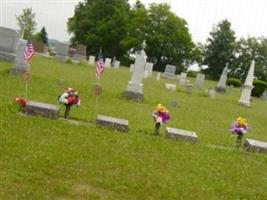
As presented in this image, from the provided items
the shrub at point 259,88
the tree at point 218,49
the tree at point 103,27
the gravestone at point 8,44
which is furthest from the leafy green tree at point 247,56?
the gravestone at point 8,44

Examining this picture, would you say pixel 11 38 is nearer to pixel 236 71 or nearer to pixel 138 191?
pixel 138 191

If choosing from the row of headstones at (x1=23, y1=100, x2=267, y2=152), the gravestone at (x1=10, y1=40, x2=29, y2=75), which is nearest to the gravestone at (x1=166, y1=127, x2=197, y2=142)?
the row of headstones at (x1=23, y1=100, x2=267, y2=152)

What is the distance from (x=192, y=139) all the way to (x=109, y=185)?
494 centimetres

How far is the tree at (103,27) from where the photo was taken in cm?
6950

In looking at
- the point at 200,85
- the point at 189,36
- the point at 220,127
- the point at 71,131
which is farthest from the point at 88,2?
the point at 71,131

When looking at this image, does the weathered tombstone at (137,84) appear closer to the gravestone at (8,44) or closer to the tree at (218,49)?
the gravestone at (8,44)

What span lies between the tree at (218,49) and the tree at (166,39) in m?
2.61

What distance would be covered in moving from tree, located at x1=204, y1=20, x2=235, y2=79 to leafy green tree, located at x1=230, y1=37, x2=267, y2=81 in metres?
1.10

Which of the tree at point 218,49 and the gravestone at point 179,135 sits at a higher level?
the tree at point 218,49

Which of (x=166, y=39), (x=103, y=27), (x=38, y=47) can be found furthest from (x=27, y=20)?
(x=38, y=47)

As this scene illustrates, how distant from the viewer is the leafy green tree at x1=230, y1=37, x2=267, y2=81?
68.4 metres

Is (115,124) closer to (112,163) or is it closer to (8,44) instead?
(112,163)

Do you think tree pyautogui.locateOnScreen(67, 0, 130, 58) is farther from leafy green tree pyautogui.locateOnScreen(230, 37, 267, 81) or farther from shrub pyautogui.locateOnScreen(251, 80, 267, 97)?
shrub pyautogui.locateOnScreen(251, 80, 267, 97)

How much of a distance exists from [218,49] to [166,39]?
7.47 meters
